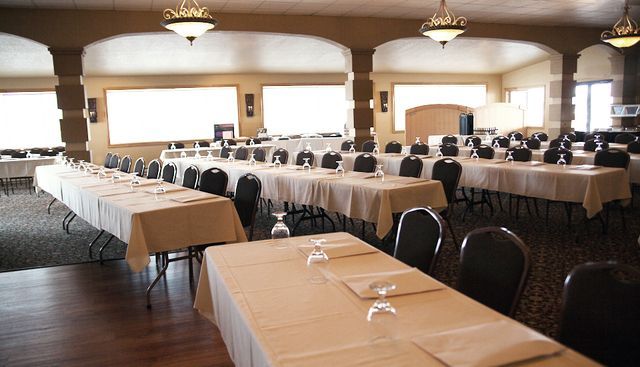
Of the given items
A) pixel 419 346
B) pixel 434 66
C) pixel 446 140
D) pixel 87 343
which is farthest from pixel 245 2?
pixel 434 66

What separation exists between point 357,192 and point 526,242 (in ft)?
6.82

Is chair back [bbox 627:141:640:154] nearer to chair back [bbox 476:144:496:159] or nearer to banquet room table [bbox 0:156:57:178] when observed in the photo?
chair back [bbox 476:144:496:159]

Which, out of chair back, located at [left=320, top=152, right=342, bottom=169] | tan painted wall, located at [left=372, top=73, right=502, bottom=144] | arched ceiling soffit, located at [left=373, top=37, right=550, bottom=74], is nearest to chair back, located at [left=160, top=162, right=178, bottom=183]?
chair back, located at [left=320, top=152, right=342, bottom=169]

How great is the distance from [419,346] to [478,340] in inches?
7.3

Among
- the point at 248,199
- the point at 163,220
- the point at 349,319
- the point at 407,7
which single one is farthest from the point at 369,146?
the point at 349,319

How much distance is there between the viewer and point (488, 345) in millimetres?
1562

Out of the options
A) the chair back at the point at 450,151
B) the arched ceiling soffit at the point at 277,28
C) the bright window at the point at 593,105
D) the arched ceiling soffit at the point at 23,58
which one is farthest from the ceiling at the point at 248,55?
the chair back at the point at 450,151

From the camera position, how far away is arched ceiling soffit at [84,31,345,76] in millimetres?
12039

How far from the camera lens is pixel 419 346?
5.29 feet

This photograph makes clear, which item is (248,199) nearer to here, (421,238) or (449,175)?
(449,175)

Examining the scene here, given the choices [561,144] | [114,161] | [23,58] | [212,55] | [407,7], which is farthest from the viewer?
[212,55]

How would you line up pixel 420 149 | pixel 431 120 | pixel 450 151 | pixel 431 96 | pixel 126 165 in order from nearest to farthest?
1. pixel 450 151
2. pixel 126 165
3. pixel 420 149
4. pixel 431 120
5. pixel 431 96

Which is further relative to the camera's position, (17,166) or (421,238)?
(17,166)

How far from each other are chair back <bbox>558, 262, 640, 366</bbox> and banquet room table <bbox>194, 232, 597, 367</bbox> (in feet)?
0.77
